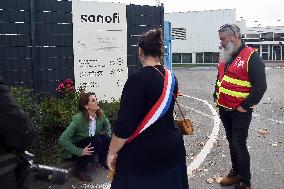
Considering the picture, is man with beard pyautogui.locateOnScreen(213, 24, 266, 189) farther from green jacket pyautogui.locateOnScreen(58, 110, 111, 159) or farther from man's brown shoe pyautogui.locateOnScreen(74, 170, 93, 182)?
man's brown shoe pyautogui.locateOnScreen(74, 170, 93, 182)

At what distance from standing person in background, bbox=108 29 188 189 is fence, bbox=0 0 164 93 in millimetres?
5283

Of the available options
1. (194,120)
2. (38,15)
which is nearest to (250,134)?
(194,120)

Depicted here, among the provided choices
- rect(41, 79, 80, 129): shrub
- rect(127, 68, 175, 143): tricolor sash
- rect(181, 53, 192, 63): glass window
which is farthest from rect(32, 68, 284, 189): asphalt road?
rect(181, 53, 192, 63): glass window

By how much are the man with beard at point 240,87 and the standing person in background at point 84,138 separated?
5.51ft

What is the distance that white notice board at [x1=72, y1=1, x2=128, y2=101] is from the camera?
8477 mm

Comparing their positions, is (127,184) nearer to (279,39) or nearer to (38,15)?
(38,15)

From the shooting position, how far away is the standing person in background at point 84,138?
Answer: 5332mm

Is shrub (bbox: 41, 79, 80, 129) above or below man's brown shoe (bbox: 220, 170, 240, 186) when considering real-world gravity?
above

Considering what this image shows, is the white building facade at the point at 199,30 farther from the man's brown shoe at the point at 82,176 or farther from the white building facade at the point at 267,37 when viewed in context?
the man's brown shoe at the point at 82,176

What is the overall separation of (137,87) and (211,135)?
5345mm

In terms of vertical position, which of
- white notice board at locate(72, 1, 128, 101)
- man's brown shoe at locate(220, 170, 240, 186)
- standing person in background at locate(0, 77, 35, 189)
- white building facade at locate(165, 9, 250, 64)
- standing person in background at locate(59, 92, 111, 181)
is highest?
white building facade at locate(165, 9, 250, 64)

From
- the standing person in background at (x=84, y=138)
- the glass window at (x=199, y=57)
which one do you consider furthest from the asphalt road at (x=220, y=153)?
the glass window at (x=199, y=57)

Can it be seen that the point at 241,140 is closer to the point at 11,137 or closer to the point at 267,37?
the point at 11,137

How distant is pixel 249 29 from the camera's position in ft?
203
